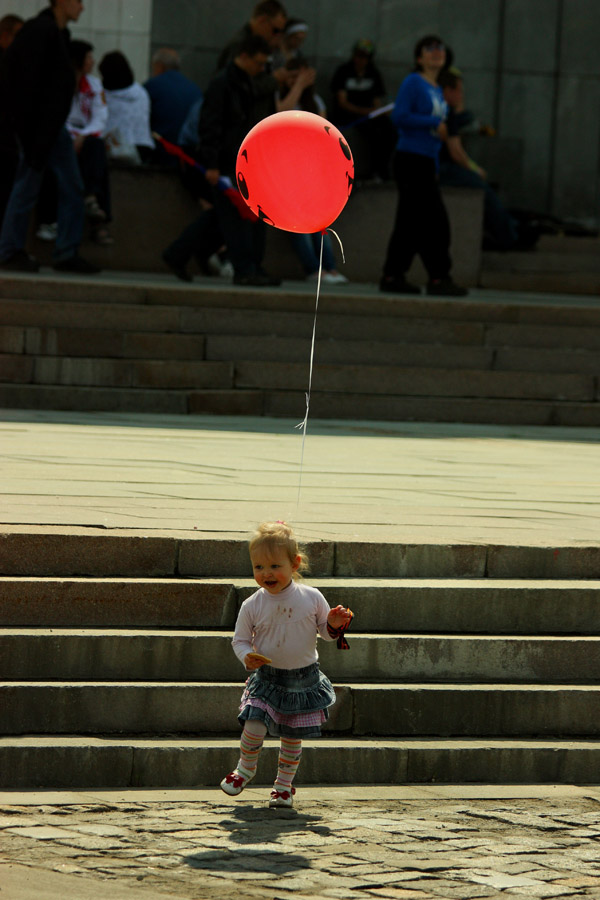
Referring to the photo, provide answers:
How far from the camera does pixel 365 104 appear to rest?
53.6ft

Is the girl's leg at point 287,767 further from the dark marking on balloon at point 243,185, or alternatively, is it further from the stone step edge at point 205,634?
the dark marking on balloon at point 243,185

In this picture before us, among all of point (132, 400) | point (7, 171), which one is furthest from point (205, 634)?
point (7, 171)

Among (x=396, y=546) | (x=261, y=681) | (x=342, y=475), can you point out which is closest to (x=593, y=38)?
(x=342, y=475)

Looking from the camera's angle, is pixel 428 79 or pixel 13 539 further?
pixel 428 79

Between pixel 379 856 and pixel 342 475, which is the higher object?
pixel 342 475

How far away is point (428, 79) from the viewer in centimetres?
1169

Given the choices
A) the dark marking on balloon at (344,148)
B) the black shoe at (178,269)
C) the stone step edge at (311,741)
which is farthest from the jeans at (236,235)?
the stone step edge at (311,741)

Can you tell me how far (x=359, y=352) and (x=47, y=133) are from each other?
2876mm

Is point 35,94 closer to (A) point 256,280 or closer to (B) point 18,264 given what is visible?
(B) point 18,264

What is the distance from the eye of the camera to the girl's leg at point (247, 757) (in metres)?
4.67

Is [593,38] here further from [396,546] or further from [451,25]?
[396,546]

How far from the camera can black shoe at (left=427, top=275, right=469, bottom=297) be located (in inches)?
479

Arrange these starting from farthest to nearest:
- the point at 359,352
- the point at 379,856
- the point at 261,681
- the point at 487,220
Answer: the point at 487,220 < the point at 359,352 < the point at 261,681 < the point at 379,856

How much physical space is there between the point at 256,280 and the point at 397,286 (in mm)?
→ 1165
